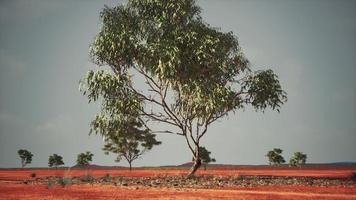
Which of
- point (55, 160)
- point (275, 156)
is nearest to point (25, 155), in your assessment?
point (55, 160)

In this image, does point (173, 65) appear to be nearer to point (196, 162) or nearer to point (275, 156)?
point (196, 162)

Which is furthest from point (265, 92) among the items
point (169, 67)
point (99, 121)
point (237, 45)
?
point (99, 121)

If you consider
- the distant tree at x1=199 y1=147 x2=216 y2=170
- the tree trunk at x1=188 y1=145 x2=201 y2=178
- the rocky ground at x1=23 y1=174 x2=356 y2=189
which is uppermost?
the distant tree at x1=199 y1=147 x2=216 y2=170

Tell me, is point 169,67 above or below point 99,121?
above

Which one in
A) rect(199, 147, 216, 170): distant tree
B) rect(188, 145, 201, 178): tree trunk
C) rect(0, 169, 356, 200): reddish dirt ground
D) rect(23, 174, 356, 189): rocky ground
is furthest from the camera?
rect(199, 147, 216, 170): distant tree

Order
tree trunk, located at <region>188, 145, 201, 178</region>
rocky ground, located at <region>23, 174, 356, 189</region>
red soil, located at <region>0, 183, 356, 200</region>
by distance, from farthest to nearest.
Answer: tree trunk, located at <region>188, 145, 201, 178</region>, rocky ground, located at <region>23, 174, 356, 189</region>, red soil, located at <region>0, 183, 356, 200</region>

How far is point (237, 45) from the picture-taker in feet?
153

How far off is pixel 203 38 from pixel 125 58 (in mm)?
8410

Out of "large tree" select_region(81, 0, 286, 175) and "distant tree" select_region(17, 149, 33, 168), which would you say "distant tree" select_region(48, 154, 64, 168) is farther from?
"large tree" select_region(81, 0, 286, 175)

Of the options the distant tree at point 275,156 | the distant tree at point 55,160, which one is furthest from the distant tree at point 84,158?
the distant tree at point 275,156

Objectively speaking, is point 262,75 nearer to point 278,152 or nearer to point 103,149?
point 103,149

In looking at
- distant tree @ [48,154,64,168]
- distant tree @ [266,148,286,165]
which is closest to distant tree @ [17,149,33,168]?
distant tree @ [48,154,64,168]

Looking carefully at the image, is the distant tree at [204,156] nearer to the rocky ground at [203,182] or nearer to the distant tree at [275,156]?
the distant tree at [275,156]

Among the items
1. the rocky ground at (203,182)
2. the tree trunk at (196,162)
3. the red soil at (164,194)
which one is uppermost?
the tree trunk at (196,162)
